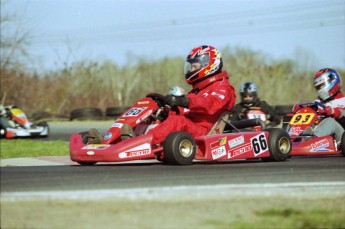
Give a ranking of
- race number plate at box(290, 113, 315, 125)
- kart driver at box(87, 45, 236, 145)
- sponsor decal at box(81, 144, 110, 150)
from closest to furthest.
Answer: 1. sponsor decal at box(81, 144, 110, 150)
2. kart driver at box(87, 45, 236, 145)
3. race number plate at box(290, 113, 315, 125)

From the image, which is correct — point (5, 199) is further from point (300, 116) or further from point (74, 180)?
point (300, 116)

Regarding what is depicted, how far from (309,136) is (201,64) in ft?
6.52

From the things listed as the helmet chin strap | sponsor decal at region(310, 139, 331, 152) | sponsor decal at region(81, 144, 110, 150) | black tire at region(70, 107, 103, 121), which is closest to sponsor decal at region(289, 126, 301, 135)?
sponsor decal at region(310, 139, 331, 152)

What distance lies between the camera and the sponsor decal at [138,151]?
7613 mm

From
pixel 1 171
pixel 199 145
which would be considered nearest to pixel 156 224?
pixel 1 171

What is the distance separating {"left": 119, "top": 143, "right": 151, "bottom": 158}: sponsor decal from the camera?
7613mm

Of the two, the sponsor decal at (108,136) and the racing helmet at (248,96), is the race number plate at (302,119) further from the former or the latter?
the racing helmet at (248,96)

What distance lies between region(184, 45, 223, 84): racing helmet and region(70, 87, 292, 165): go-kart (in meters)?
0.48

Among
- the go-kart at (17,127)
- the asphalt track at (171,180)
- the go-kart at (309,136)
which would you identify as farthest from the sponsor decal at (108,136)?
the go-kart at (17,127)

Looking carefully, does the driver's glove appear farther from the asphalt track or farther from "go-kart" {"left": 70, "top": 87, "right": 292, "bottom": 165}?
the asphalt track

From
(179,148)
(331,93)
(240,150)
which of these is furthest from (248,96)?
(179,148)

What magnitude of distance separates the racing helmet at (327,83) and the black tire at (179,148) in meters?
3.33

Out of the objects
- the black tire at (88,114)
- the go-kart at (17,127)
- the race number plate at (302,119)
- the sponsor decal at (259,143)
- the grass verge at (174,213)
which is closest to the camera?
the grass verge at (174,213)

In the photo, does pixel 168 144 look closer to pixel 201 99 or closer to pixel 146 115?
pixel 146 115
